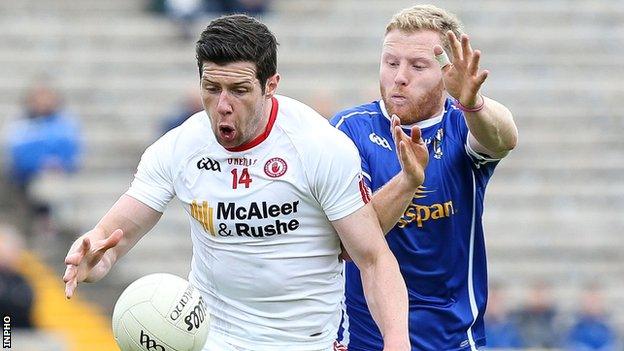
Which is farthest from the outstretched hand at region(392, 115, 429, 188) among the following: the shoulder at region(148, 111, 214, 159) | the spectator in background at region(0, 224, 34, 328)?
the spectator in background at region(0, 224, 34, 328)

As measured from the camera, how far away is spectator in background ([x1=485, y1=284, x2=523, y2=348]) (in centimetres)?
1318

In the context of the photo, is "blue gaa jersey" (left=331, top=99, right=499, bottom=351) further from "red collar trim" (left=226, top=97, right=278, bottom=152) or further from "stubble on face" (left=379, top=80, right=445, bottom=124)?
"red collar trim" (left=226, top=97, right=278, bottom=152)

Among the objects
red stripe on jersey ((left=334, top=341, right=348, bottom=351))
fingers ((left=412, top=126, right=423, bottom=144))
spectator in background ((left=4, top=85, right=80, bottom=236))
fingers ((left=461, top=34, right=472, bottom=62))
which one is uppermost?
fingers ((left=461, top=34, right=472, bottom=62))

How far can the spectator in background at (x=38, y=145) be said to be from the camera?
14.2 meters

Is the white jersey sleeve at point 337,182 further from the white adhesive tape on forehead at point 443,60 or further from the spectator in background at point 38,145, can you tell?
the spectator in background at point 38,145

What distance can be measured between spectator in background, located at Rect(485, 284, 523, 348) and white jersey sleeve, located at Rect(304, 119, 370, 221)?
7.31 m

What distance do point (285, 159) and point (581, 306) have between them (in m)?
8.49

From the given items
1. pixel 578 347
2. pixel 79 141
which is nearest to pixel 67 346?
pixel 79 141

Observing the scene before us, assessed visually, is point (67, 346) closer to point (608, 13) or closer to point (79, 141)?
point (79, 141)

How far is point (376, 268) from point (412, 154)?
1.60ft

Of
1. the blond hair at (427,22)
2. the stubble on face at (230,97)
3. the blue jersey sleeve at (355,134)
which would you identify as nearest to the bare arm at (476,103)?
the blond hair at (427,22)

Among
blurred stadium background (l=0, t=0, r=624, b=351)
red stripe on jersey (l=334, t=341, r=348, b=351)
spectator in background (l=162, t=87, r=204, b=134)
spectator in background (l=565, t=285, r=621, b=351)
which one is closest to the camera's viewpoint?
red stripe on jersey (l=334, t=341, r=348, b=351)

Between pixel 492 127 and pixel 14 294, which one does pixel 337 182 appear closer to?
pixel 492 127

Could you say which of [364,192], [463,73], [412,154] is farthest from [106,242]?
[463,73]
